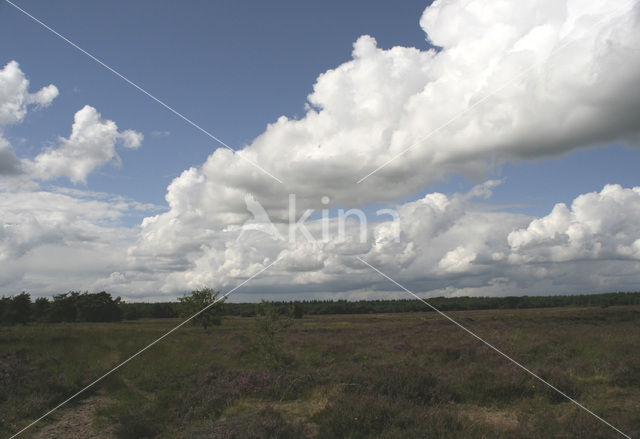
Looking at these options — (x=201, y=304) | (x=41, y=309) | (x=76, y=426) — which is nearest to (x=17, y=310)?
(x=41, y=309)

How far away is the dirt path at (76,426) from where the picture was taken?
991cm

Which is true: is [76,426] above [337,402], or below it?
below

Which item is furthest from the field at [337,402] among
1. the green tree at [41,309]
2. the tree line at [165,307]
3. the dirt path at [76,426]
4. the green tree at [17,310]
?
the green tree at [41,309]

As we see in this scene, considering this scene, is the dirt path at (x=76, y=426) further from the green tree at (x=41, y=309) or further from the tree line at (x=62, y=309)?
the green tree at (x=41, y=309)

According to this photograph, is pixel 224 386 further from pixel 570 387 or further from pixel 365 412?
pixel 570 387

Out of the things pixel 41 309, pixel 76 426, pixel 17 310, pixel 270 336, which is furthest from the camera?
pixel 41 309

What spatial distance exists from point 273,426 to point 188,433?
226 centimetres

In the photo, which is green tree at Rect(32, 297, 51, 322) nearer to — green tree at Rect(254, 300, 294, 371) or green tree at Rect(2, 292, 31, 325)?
green tree at Rect(2, 292, 31, 325)

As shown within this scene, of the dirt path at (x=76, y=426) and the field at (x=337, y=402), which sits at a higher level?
the field at (x=337, y=402)

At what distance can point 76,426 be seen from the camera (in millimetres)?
10711

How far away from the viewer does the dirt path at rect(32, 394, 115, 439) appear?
9.91 meters

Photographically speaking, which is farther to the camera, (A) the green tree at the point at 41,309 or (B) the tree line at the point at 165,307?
(A) the green tree at the point at 41,309

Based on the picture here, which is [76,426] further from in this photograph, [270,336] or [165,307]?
[165,307]

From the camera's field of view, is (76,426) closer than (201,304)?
Yes
